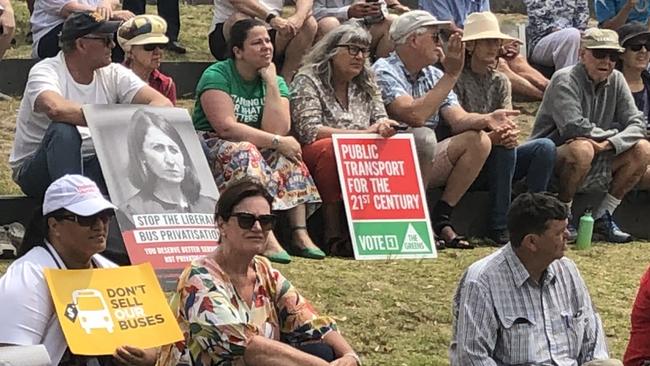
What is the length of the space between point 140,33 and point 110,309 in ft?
10.6

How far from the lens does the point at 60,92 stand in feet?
25.2

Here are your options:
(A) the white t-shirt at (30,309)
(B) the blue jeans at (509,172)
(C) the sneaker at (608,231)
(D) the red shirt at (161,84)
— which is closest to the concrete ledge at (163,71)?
(D) the red shirt at (161,84)

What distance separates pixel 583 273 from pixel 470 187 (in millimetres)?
1058

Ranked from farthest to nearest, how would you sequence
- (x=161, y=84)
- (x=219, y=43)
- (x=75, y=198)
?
(x=219, y=43), (x=161, y=84), (x=75, y=198)

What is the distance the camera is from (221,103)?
825 cm

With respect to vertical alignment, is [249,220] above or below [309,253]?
above

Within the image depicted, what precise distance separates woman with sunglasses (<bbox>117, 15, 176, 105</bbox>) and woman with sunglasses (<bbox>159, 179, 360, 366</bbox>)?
9.25ft

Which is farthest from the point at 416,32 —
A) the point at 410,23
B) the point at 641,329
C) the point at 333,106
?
the point at 641,329

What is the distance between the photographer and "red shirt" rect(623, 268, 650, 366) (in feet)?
20.2

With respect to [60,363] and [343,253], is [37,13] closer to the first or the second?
[343,253]

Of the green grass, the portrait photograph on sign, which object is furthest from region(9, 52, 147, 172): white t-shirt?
the green grass

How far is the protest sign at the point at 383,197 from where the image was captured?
28.4 ft

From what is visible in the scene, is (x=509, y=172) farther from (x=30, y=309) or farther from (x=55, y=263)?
(x=30, y=309)

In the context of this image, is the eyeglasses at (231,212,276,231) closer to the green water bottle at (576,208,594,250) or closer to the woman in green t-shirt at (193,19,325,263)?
the woman in green t-shirt at (193,19,325,263)
